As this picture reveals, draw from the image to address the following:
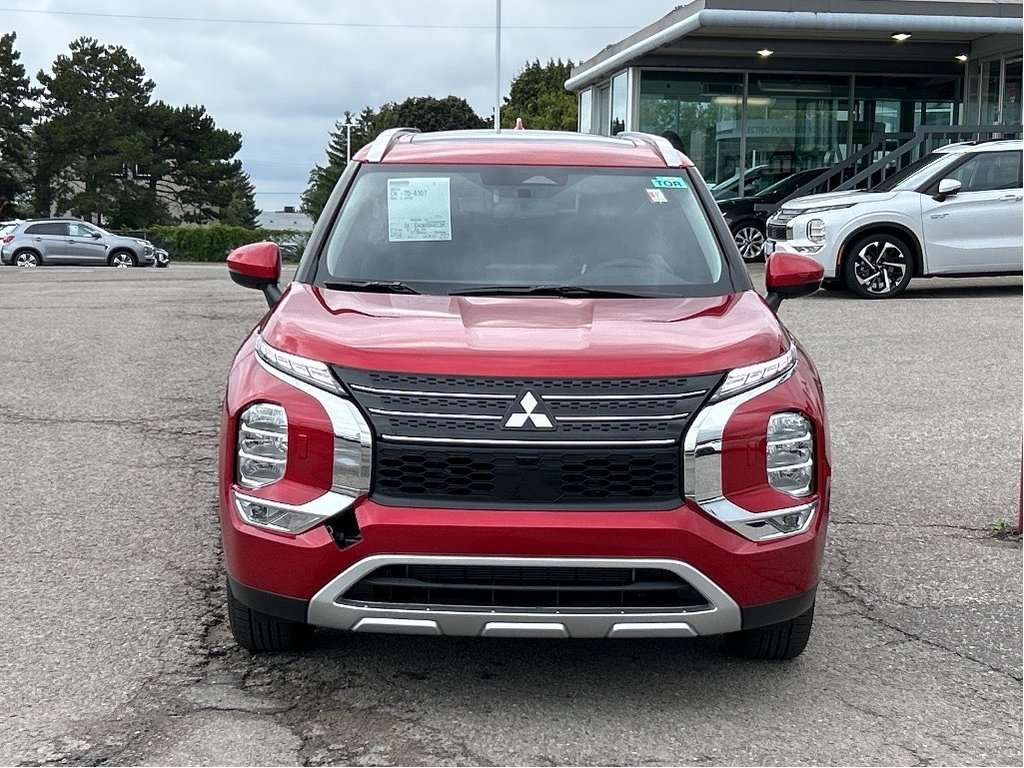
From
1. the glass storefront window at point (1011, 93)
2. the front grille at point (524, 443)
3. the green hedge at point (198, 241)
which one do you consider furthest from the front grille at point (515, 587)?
the green hedge at point (198, 241)

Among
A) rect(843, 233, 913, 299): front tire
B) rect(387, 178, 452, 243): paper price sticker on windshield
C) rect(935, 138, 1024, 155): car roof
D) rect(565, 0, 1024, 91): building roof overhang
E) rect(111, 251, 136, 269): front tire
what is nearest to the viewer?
rect(387, 178, 452, 243): paper price sticker on windshield

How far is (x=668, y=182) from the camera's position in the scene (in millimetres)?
5250

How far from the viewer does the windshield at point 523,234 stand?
468 centimetres

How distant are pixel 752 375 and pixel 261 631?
175 centimetres

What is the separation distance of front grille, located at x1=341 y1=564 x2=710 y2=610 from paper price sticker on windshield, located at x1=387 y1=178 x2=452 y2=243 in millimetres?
1682

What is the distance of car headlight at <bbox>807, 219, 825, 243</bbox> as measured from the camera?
15008mm

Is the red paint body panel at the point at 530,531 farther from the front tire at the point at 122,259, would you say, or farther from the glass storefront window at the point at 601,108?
the front tire at the point at 122,259

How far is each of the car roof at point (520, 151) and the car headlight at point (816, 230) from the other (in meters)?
9.73

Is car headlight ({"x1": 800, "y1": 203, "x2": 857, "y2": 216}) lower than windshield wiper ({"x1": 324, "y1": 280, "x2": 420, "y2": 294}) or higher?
higher

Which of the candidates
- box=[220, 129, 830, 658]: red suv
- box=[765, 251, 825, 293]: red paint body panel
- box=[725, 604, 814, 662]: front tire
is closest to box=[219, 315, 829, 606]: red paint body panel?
box=[220, 129, 830, 658]: red suv

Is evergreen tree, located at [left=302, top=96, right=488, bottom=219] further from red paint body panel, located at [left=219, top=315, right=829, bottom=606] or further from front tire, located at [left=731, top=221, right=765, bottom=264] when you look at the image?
red paint body panel, located at [left=219, top=315, right=829, bottom=606]

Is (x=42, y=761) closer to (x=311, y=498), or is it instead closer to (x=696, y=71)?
(x=311, y=498)

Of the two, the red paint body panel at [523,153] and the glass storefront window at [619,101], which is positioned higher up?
the glass storefront window at [619,101]

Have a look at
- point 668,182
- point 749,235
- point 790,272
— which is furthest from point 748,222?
point 790,272
